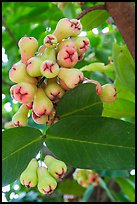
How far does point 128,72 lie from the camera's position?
101cm

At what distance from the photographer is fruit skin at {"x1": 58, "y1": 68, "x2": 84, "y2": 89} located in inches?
29.1

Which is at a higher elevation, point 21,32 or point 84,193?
point 21,32

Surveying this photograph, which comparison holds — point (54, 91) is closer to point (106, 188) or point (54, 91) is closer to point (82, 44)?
point (82, 44)

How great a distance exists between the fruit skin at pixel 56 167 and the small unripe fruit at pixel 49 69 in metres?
0.16

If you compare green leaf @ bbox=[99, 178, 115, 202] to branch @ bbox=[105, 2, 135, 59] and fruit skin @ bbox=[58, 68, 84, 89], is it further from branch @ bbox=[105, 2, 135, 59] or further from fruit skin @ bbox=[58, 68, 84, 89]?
fruit skin @ bbox=[58, 68, 84, 89]

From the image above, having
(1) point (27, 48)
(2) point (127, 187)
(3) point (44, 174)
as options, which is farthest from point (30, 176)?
(2) point (127, 187)

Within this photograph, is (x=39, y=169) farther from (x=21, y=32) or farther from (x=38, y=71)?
(x=21, y=32)

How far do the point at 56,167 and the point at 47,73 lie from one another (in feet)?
0.57

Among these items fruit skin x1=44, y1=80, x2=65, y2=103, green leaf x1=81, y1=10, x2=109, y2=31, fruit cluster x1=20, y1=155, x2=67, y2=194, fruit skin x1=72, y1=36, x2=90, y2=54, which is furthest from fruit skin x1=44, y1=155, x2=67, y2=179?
green leaf x1=81, y1=10, x2=109, y2=31

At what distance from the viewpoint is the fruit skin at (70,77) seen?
74cm

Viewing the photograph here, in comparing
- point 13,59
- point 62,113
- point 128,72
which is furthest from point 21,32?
point 62,113

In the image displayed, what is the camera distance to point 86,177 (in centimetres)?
193

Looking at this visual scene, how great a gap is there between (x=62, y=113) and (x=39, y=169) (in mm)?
112

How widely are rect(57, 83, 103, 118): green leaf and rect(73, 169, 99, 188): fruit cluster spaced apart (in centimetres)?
113
